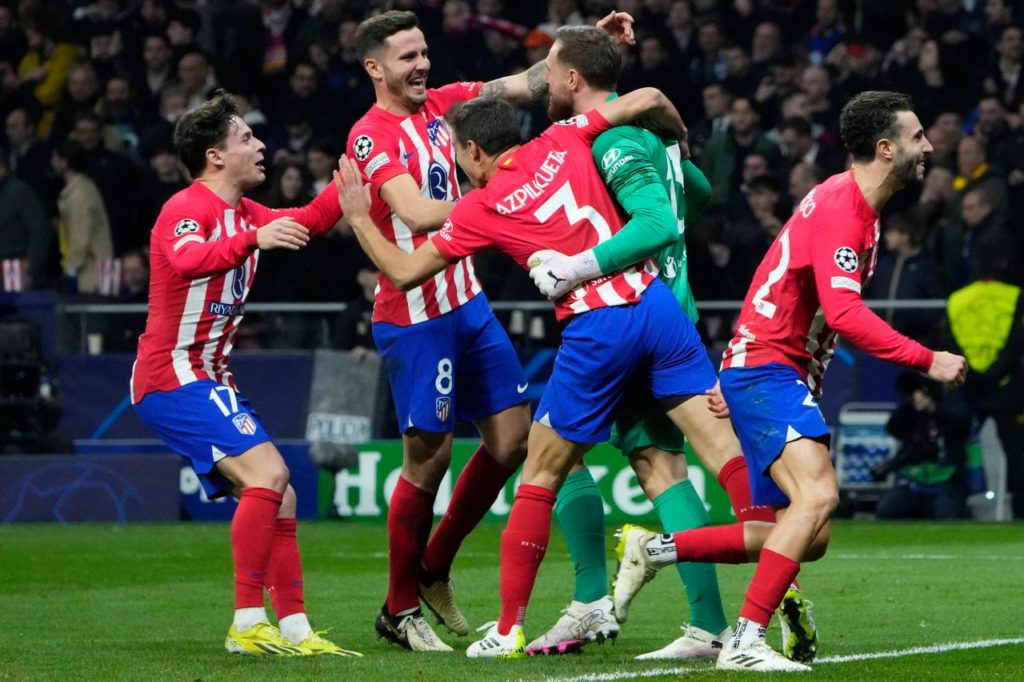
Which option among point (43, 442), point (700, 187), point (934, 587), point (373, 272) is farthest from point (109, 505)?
point (700, 187)

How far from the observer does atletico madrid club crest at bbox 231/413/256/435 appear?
288 inches

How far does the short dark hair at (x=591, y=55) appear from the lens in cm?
689

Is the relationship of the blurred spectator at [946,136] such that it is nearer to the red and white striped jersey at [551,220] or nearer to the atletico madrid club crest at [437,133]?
the atletico madrid club crest at [437,133]

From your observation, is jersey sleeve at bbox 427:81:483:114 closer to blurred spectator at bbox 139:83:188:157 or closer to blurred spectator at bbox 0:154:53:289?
blurred spectator at bbox 0:154:53:289

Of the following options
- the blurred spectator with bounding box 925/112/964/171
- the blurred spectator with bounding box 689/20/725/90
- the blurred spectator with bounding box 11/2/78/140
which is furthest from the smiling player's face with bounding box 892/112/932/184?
the blurred spectator with bounding box 11/2/78/140

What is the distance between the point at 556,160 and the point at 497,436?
140 centimetres

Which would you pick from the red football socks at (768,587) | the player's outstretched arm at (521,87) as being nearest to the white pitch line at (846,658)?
A: the red football socks at (768,587)

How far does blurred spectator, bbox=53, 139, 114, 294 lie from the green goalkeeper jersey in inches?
417

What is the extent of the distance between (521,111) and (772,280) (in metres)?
10.4

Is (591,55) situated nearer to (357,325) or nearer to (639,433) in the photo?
(639,433)

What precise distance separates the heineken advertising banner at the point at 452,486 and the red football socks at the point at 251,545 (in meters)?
6.75

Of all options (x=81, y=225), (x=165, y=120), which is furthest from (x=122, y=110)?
(x=81, y=225)

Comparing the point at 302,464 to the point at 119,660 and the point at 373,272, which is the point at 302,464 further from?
the point at 119,660

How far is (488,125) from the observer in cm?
713
